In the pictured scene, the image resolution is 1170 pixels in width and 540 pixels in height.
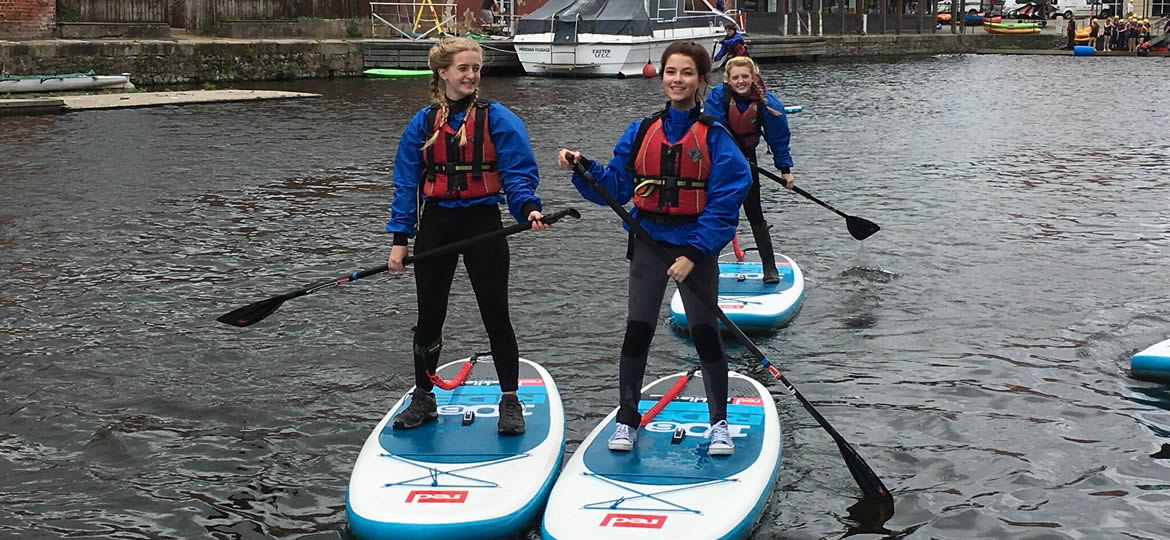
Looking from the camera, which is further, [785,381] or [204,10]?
[204,10]

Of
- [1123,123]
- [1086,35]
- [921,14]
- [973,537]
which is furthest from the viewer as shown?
[921,14]

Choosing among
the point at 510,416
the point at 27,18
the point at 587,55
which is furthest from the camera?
the point at 587,55

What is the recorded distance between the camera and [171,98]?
2361 centimetres

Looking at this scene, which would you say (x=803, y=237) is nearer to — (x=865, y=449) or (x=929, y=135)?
(x=865, y=449)

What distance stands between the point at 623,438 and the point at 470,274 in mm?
1019

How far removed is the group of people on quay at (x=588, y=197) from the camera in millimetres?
5223

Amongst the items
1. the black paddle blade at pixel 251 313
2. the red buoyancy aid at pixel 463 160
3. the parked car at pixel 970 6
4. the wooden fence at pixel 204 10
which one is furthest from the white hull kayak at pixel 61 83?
the parked car at pixel 970 6

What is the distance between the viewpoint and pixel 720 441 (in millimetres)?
5402

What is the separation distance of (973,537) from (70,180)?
12080 millimetres

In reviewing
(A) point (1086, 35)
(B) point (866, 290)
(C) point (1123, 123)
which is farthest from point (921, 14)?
(B) point (866, 290)

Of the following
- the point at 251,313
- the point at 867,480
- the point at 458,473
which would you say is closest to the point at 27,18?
the point at 251,313

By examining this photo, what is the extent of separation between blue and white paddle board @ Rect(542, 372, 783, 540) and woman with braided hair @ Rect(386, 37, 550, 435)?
22.3 inches

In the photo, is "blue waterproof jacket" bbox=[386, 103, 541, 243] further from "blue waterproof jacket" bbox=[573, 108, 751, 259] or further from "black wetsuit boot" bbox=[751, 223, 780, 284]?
"black wetsuit boot" bbox=[751, 223, 780, 284]

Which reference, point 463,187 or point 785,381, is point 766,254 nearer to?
point 785,381
